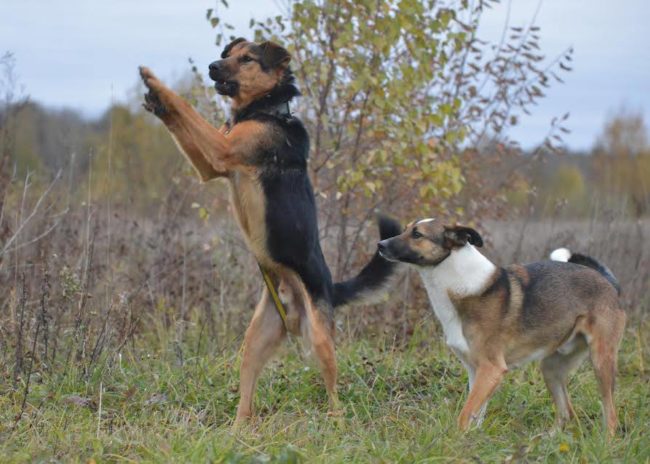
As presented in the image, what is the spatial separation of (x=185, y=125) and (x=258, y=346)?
59.7 inches

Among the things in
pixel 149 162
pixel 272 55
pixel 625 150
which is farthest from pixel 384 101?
pixel 625 150

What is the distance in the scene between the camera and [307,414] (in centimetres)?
528

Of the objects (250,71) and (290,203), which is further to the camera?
(250,71)

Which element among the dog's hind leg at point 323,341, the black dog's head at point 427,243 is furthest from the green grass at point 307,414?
the black dog's head at point 427,243

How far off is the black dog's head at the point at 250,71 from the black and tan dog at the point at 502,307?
4.47 feet

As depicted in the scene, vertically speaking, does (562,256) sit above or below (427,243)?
below

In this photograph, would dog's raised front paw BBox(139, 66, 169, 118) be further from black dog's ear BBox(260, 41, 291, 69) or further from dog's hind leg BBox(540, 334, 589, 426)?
dog's hind leg BBox(540, 334, 589, 426)

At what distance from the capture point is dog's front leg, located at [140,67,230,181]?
5.11 metres

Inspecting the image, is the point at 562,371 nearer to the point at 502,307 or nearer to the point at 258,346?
the point at 502,307

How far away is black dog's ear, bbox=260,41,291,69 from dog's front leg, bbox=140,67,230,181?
718 millimetres

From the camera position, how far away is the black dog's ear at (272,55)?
566 cm

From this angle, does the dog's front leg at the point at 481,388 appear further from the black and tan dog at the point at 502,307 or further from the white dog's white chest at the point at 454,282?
the white dog's white chest at the point at 454,282

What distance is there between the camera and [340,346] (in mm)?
7164

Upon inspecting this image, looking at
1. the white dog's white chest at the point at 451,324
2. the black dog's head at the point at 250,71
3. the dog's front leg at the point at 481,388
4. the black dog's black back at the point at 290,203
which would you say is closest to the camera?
the dog's front leg at the point at 481,388
